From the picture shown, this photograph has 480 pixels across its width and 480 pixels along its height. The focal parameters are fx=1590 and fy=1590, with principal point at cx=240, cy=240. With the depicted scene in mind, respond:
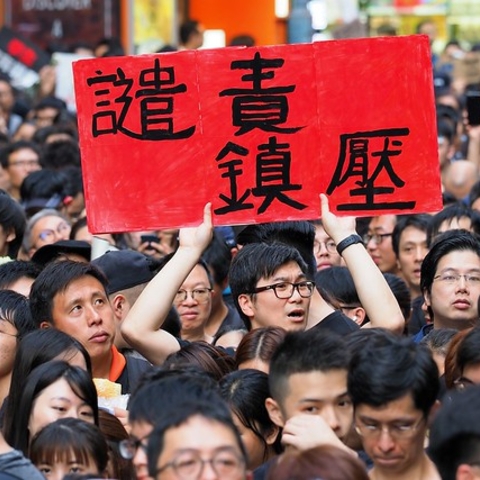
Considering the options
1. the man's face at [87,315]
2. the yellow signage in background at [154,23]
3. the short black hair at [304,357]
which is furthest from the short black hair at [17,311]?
the yellow signage in background at [154,23]

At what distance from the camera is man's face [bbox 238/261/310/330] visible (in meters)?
6.42

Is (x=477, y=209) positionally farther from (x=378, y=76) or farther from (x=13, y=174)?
(x=13, y=174)

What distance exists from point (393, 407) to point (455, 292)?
8.23ft

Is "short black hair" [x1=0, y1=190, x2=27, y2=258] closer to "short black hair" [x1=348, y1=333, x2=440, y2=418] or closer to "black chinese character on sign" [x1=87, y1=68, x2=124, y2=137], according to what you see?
"black chinese character on sign" [x1=87, y1=68, x2=124, y2=137]

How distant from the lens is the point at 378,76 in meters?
6.56

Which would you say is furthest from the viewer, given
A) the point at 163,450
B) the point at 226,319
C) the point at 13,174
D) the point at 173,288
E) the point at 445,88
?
the point at 445,88

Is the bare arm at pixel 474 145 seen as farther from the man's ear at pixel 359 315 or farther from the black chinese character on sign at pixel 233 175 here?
the black chinese character on sign at pixel 233 175

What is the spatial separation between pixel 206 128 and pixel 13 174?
560 cm

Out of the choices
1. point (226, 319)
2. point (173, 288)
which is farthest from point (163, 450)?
point (226, 319)

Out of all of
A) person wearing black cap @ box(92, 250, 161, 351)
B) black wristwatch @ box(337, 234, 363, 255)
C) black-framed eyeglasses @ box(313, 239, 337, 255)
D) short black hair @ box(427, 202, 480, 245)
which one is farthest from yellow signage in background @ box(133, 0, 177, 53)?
black wristwatch @ box(337, 234, 363, 255)

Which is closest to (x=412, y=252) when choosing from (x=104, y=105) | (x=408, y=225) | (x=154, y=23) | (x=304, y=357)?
(x=408, y=225)

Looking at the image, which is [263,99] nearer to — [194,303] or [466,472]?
[194,303]

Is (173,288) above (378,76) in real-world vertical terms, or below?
below

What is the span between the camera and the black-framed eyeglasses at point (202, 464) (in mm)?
3982
